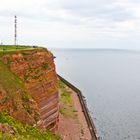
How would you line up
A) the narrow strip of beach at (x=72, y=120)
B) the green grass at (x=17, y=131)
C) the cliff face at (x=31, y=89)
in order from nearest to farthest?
the green grass at (x=17, y=131)
the cliff face at (x=31, y=89)
the narrow strip of beach at (x=72, y=120)

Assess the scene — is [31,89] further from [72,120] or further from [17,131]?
[72,120]

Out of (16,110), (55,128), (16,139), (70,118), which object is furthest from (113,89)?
(16,139)

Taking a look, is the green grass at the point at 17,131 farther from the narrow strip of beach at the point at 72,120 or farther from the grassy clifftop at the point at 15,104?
the narrow strip of beach at the point at 72,120

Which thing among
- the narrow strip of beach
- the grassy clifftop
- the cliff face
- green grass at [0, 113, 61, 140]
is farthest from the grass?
green grass at [0, 113, 61, 140]

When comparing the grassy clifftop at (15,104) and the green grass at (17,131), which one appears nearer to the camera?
the green grass at (17,131)

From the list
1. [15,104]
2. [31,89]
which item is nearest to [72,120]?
[31,89]

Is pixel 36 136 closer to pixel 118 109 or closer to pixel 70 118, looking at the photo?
pixel 70 118

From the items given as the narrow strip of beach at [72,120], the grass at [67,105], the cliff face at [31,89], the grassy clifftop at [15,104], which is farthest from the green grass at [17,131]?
the grass at [67,105]

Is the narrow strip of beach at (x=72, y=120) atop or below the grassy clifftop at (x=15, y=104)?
below
